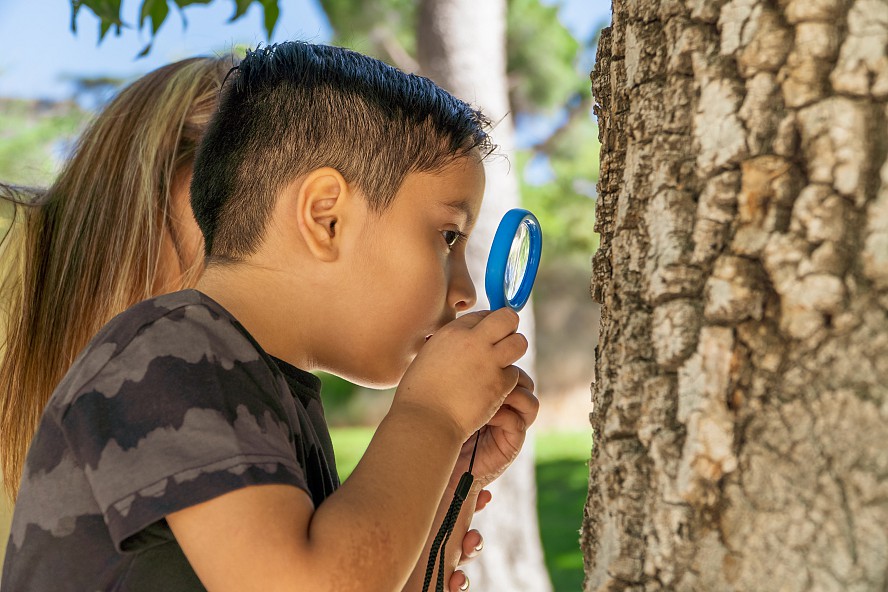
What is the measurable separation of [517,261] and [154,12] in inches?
52.9

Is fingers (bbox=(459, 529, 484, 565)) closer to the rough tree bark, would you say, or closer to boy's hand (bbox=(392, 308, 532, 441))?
boy's hand (bbox=(392, 308, 532, 441))

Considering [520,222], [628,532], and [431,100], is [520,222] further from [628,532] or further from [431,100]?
[628,532]

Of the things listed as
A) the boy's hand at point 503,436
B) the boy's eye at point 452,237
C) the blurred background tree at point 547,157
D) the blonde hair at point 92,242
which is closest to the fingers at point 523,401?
the boy's hand at point 503,436

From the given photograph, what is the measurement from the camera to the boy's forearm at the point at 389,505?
120 cm

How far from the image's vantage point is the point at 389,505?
126 cm

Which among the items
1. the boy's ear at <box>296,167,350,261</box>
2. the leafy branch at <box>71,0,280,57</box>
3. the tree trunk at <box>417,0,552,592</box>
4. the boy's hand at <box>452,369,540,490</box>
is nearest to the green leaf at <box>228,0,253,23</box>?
the leafy branch at <box>71,0,280,57</box>

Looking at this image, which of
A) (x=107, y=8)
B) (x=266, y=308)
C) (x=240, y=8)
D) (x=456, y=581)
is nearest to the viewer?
(x=266, y=308)

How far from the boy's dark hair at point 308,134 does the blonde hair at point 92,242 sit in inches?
19.9

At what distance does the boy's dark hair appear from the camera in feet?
5.44

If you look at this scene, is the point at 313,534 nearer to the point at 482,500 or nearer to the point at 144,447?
the point at 144,447

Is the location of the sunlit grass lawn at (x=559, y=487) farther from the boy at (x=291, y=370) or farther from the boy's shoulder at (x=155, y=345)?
the boy's shoulder at (x=155, y=345)

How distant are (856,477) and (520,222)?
2.90ft

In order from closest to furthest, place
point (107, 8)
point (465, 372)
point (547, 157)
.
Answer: point (465, 372) → point (107, 8) → point (547, 157)

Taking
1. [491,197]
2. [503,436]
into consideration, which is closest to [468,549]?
[503,436]
